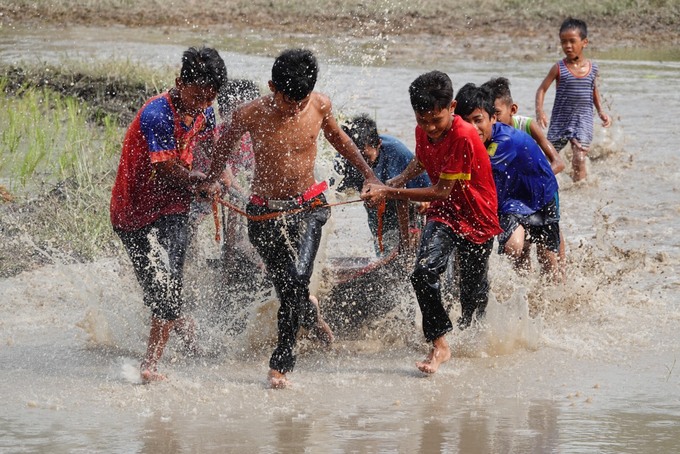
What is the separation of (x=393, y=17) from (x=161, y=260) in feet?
58.0

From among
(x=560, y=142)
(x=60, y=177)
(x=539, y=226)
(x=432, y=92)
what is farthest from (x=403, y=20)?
(x=432, y=92)

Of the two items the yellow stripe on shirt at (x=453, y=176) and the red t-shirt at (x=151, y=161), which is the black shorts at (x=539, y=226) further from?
the red t-shirt at (x=151, y=161)

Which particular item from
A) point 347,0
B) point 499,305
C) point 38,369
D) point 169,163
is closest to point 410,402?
point 499,305

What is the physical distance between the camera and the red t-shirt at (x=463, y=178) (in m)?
5.20

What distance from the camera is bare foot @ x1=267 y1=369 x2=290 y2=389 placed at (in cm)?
523

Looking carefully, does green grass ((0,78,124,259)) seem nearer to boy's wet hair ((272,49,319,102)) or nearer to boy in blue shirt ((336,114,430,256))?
boy in blue shirt ((336,114,430,256))

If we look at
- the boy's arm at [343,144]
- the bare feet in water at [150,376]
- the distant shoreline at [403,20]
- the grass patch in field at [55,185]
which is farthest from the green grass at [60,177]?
the distant shoreline at [403,20]

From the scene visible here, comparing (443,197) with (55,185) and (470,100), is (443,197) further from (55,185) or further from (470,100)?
(55,185)

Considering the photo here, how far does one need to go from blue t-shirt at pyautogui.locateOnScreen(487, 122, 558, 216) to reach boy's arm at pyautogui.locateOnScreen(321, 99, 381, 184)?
0.82 meters

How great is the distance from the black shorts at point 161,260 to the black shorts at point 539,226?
1.77 meters

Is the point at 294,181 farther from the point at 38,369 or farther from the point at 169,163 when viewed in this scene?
the point at 38,369

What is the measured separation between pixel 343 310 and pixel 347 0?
17.3 m

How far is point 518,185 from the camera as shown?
611cm

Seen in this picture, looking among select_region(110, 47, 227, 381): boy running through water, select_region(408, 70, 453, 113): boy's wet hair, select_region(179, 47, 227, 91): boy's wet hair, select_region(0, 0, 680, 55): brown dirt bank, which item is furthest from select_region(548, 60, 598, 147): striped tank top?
select_region(0, 0, 680, 55): brown dirt bank
